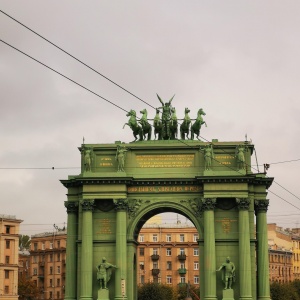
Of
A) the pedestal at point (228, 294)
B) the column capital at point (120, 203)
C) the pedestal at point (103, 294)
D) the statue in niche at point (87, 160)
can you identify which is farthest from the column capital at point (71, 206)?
the pedestal at point (228, 294)

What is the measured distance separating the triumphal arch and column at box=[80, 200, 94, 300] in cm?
6

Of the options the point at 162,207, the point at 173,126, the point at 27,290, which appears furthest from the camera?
the point at 27,290

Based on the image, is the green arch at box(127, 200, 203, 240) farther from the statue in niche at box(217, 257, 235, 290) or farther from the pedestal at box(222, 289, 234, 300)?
the pedestal at box(222, 289, 234, 300)

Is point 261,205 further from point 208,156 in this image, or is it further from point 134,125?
point 134,125

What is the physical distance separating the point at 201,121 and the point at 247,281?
10.9 metres

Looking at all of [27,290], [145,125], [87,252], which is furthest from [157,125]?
[27,290]

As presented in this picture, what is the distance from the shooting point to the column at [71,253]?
189 feet

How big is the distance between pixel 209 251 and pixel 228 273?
187 centimetres

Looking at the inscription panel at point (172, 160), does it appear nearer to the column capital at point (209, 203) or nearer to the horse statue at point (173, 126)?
the horse statue at point (173, 126)

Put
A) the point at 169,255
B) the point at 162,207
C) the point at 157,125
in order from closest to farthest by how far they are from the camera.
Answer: the point at 162,207, the point at 157,125, the point at 169,255

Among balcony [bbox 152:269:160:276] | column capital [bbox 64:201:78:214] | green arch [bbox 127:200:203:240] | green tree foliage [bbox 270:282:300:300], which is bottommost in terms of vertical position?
green tree foliage [bbox 270:282:300:300]

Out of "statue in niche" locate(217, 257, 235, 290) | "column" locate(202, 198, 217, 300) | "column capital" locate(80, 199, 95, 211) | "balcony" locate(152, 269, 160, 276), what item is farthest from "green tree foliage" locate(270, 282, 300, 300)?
"column capital" locate(80, 199, 95, 211)

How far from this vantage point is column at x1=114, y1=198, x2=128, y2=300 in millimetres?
56062

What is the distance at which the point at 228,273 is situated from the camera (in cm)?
5559
